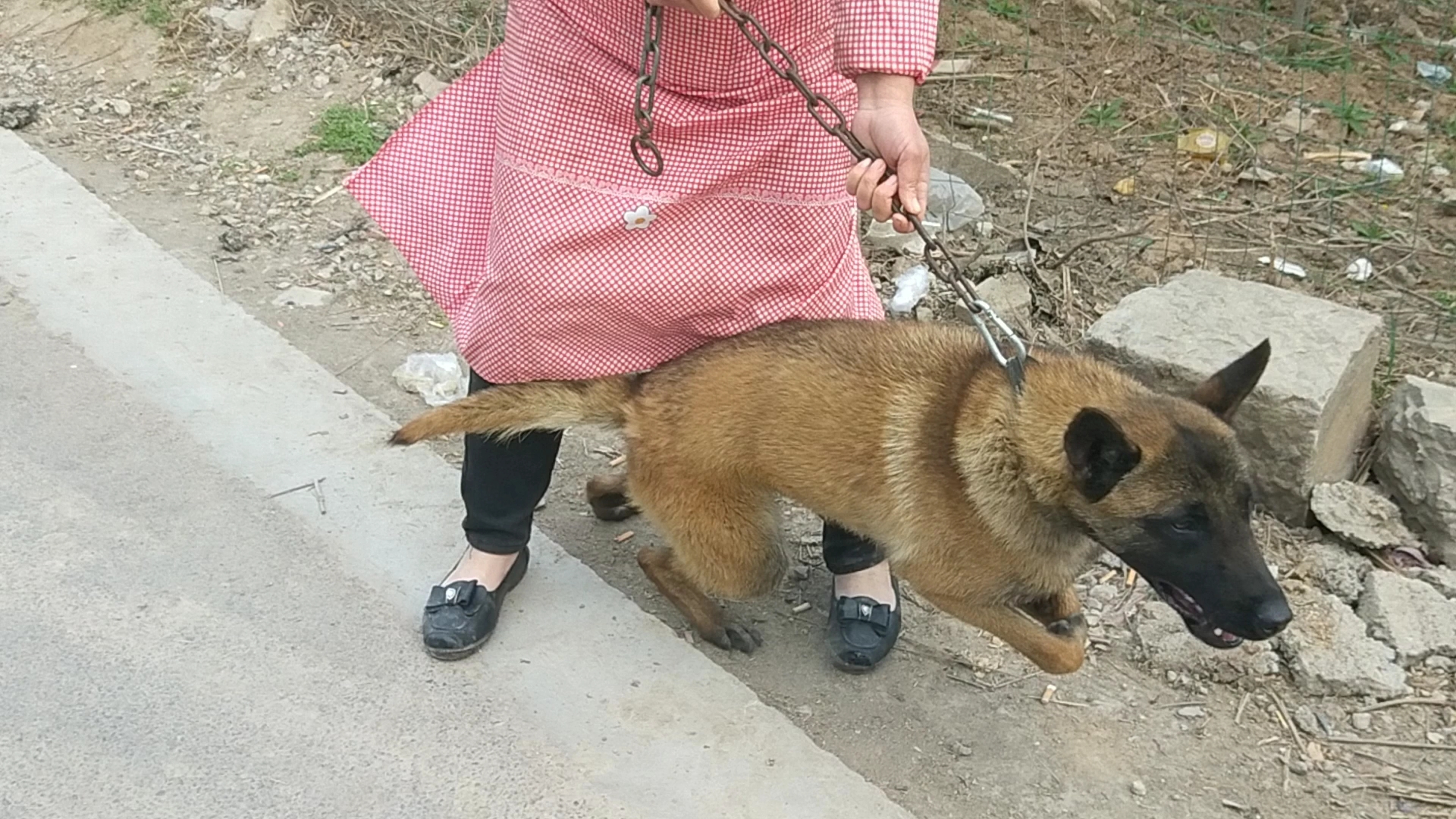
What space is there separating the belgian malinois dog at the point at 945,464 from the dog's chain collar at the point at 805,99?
0.29 feet

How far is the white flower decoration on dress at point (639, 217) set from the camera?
8.88 feet

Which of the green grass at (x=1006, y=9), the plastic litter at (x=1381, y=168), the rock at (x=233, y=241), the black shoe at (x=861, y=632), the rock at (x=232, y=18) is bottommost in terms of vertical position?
the rock at (x=232, y=18)

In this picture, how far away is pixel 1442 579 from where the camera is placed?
342 centimetres

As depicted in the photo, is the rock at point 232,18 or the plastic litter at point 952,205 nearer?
the plastic litter at point 952,205

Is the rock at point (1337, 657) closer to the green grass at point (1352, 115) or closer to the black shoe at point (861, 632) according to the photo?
the black shoe at point (861, 632)

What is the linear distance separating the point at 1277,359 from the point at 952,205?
158cm

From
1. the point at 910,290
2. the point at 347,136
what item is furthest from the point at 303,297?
the point at 910,290

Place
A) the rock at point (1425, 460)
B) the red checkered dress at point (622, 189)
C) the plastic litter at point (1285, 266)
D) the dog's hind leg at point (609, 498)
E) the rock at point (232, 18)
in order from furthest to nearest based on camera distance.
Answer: the rock at point (232, 18) → the plastic litter at point (1285, 266) → the dog's hind leg at point (609, 498) → the rock at point (1425, 460) → the red checkered dress at point (622, 189)

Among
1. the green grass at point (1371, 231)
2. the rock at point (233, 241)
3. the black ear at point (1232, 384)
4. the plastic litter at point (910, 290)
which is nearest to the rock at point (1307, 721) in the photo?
the black ear at point (1232, 384)

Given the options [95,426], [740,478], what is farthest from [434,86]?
[740,478]

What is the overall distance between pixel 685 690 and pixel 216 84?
14.7 ft

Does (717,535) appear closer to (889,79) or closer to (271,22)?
(889,79)

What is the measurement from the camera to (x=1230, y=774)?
2.91m

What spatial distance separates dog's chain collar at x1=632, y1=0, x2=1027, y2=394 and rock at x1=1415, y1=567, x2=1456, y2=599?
4.80ft
